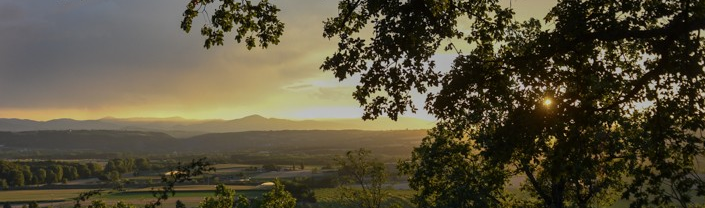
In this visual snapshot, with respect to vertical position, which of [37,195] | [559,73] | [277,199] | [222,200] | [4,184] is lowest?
[37,195]

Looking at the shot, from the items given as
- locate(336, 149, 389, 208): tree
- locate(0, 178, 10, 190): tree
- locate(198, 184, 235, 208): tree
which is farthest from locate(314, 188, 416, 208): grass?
locate(0, 178, 10, 190): tree

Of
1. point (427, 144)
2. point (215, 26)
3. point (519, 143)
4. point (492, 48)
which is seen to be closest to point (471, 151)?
point (427, 144)

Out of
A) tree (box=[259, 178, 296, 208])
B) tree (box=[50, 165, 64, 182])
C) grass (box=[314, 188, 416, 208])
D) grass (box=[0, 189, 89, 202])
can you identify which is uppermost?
tree (box=[259, 178, 296, 208])

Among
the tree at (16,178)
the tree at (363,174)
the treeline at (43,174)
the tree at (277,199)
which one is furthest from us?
the treeline at (43,174)

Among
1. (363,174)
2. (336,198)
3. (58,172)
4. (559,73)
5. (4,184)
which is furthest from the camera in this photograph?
(58,172)

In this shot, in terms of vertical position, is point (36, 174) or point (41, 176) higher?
point (36, 174)

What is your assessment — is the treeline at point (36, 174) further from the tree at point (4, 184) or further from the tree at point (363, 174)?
the tree at point (363, 174)

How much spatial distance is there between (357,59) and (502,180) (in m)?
11.6

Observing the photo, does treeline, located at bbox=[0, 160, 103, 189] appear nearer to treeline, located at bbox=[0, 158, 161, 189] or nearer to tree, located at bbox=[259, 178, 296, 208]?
treeline, located at bbox=[0, 158, 161, 189]

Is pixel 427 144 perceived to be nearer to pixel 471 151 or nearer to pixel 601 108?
pixel 471 151

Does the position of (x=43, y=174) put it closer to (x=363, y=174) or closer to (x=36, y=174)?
(x=36, y=174)

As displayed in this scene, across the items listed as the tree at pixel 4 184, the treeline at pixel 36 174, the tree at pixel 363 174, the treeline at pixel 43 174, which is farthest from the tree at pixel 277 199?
the treeline at pixel 36 174

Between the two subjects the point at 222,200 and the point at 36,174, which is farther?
the point at 36,174

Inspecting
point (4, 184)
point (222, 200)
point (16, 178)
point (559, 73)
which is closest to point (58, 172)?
point (16, 178)
